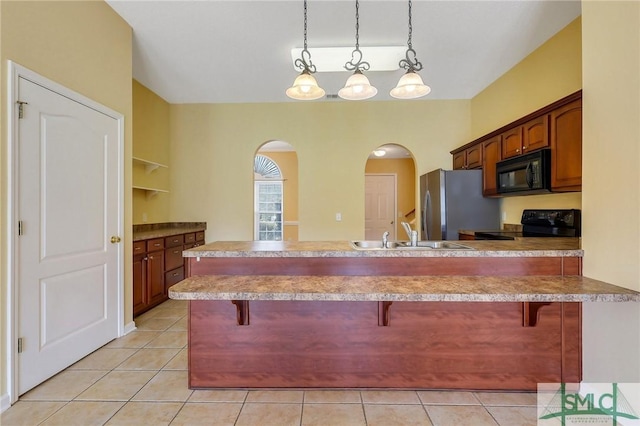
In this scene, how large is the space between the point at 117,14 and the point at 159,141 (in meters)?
1.88

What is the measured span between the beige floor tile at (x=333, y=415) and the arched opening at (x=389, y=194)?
5713mm

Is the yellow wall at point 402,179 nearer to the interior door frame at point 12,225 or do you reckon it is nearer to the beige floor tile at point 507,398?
the beige floor tile at point 507,398

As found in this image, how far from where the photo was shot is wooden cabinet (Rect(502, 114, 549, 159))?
8.77ft

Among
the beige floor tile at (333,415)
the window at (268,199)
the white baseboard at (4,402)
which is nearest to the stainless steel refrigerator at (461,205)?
the beige floor tile at (333,415)

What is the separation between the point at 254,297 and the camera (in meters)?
1.52

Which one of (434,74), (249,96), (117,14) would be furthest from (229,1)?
(434,74)

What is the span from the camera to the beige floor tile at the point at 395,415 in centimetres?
165

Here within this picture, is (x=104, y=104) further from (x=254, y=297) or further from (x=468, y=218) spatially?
(x=468, y=218)

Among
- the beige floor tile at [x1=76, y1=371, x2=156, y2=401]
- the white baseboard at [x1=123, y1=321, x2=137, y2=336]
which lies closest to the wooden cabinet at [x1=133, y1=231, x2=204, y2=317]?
the white baseboard at [x1=123, y1=321, x2=137, y2=336]

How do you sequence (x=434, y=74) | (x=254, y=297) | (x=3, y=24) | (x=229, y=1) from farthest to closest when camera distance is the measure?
(x=434, y=74) → (x=229, y=1) → (x=3, y=24) → (x=254, y=297)

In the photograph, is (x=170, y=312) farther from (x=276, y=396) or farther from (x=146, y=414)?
(x=276, y=396)

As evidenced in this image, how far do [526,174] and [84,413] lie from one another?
3754mm

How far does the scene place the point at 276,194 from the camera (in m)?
7.34

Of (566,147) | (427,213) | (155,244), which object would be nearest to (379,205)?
(427,213)
